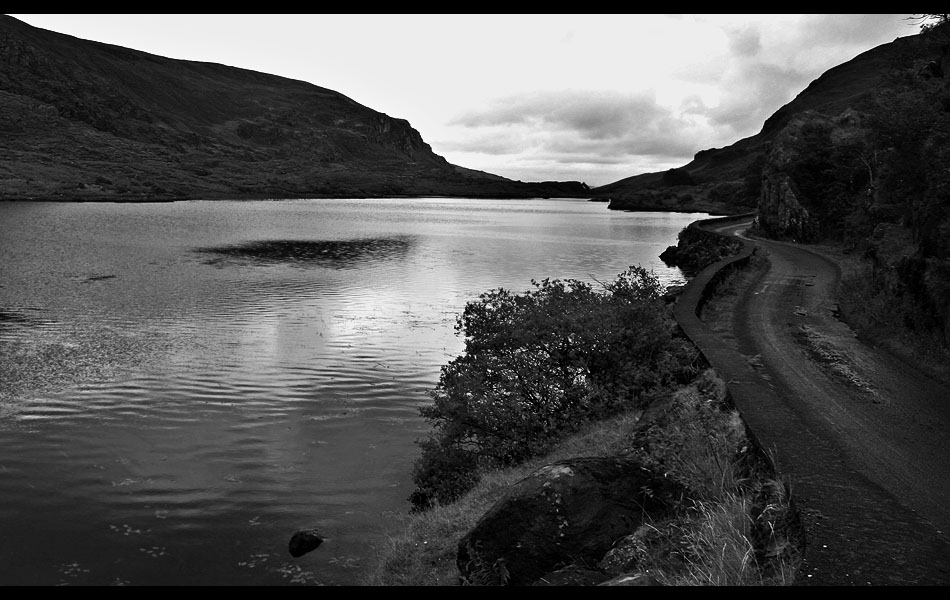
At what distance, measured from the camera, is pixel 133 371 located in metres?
26.7

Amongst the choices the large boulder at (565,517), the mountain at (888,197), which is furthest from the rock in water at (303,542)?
the mountain at (888,197)

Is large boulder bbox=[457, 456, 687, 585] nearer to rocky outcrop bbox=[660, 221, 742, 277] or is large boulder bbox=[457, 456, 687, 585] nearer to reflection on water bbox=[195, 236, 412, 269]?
rocky outcrop bbox=[660, 221, 742, 277]

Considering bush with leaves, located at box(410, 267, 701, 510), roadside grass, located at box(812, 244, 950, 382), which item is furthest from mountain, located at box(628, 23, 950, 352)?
bush with leaves, located at box(410, 267, 701, 510)

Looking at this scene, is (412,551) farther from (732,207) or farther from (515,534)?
(732,207)

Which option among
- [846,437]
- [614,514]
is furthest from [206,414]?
[846,437]

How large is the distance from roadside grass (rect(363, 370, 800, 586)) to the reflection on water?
50847 mm

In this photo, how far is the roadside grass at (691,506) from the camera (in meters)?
8.00

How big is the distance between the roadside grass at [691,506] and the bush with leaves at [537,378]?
0.99 m

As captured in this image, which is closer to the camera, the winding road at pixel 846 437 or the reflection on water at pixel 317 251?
the winding road at pixel 846 437

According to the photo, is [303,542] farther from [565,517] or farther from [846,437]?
[846,437]

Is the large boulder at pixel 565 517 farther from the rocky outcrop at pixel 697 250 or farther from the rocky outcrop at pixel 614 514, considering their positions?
the rocky outcrop at pixel 697 250

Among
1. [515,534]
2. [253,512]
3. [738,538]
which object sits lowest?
[253,512]

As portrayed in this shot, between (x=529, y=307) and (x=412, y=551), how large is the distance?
9705 millimetres

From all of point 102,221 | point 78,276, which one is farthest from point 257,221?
point 78,276
